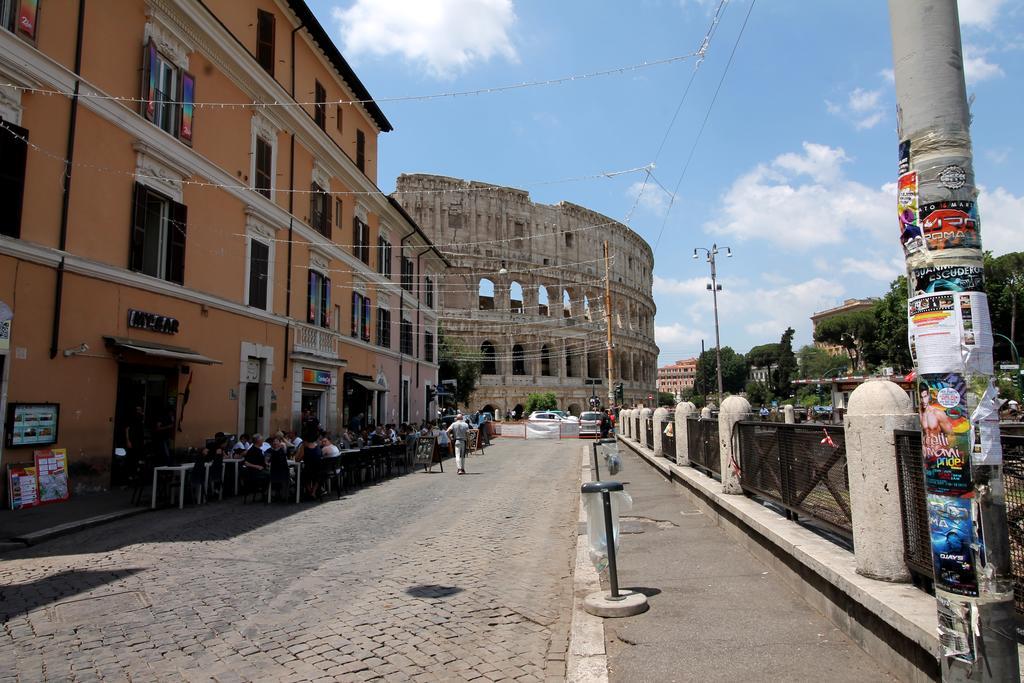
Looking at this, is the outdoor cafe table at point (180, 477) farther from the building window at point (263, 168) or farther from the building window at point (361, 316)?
the building window at point (361, 316)

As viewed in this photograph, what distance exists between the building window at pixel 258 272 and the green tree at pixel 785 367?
9007 cm

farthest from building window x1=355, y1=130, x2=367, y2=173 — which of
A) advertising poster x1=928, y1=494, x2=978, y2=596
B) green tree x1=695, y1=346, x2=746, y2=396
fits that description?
green tree x1=695, y1=346, x2=746, y2=396

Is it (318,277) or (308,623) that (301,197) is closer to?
(318,277)

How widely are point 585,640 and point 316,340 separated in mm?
18506

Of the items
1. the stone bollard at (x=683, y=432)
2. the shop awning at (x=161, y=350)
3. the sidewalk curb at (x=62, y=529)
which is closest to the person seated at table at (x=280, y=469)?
the sidewalk curb at (x=62, y=529)

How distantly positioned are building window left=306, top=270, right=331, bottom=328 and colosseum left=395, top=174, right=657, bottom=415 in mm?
38328

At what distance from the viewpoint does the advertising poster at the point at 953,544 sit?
262 centimetres

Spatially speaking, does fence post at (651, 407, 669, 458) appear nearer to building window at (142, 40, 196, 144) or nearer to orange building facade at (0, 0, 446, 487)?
orange building facade at (0, 0, 446, 487)

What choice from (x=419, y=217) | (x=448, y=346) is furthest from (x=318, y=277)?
(x=419, y=217)

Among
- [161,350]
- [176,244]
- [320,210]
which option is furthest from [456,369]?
[161,350]

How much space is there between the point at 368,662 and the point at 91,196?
11606 mm

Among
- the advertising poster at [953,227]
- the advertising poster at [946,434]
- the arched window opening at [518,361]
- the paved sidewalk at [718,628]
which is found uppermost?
the arched window opening at [518,361]

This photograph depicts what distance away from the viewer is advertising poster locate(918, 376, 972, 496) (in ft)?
8.70

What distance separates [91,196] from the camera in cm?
1198
